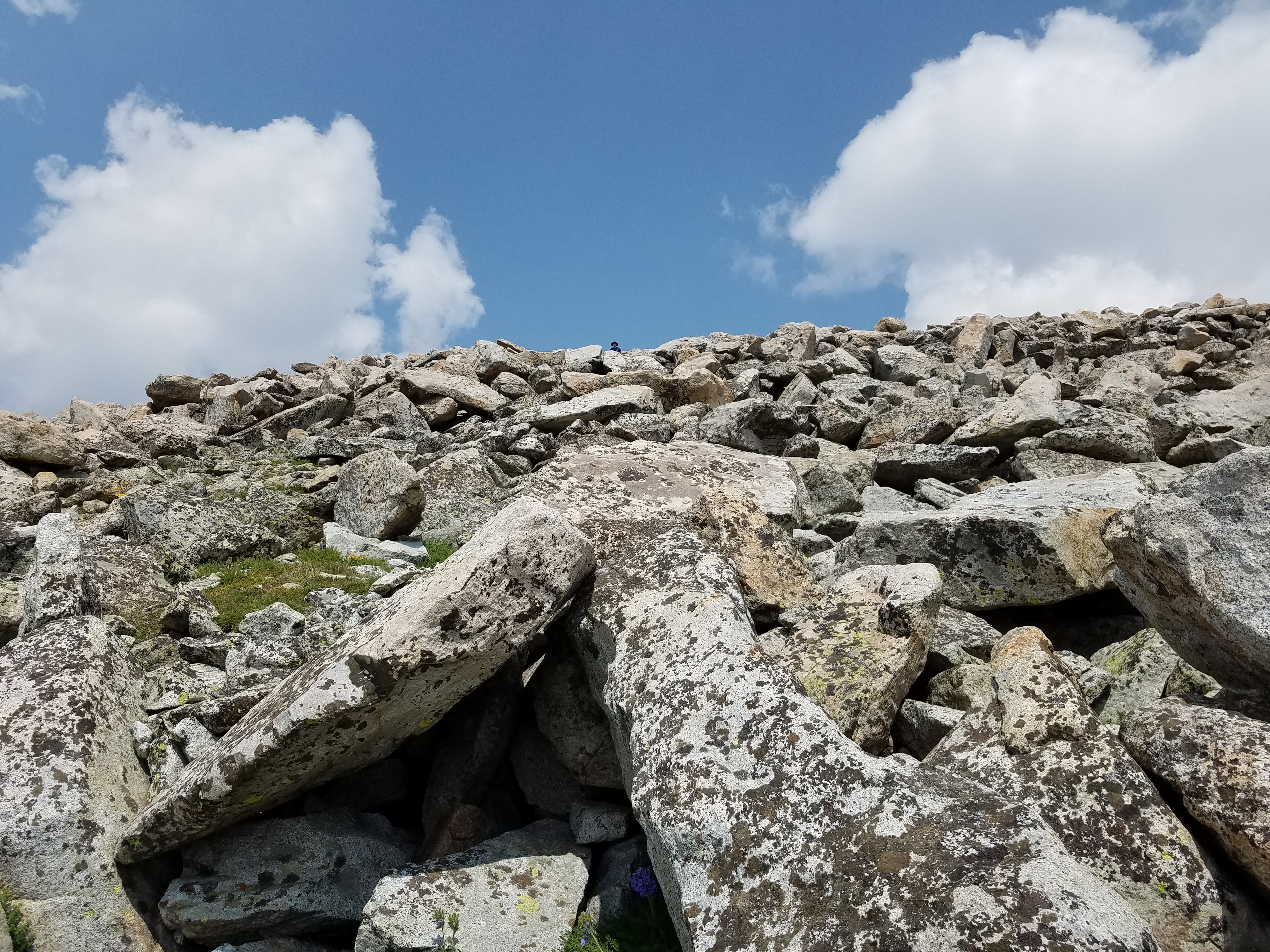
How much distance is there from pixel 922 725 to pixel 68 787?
6032 millimetres

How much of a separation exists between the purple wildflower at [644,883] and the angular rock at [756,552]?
237 cm

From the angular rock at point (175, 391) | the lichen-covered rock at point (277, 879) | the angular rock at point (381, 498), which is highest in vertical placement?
the angular rock at point (175, 391)

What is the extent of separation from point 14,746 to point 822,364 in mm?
18578

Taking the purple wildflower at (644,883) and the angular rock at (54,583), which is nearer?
the purple wildflower at (644,883)

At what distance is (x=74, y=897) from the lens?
593 centimetres

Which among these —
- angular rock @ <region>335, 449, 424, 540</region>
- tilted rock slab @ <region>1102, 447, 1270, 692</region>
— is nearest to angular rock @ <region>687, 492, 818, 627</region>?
tilted rock slab @ <region>1102, 447, 1270, 692</region>

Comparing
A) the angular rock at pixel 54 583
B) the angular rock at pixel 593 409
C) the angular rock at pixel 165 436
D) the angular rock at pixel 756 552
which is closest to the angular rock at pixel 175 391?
the angular rock at pixel 165 436

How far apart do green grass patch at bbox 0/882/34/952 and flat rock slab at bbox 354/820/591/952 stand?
2.10 m

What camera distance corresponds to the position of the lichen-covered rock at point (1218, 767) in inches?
179

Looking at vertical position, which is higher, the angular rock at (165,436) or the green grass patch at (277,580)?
the angular rock at (165,436)

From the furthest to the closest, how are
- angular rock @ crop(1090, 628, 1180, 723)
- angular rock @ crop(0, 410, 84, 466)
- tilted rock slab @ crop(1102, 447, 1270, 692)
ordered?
angular rock @ crop(0, 410, 84, 466) → angular rock @ crop(1090, 628, 1180, 723) → tilted rock slab @ crop(1102, 447, 1270, 692)

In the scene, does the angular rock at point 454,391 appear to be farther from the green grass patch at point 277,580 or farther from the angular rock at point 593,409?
the green grass patch at point 277,580

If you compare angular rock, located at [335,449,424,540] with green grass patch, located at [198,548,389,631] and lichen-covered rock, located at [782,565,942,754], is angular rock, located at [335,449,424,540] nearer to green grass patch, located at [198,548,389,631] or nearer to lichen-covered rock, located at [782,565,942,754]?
green grass patch, located at [198,548,389,631]

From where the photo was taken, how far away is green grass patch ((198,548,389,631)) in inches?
430
